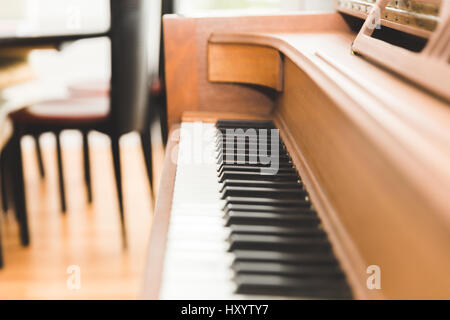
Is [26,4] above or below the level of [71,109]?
above

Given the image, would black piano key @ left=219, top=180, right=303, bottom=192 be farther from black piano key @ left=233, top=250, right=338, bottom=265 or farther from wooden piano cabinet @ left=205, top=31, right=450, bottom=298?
black piano key @ left=233, top=250, right=338, bottom=265

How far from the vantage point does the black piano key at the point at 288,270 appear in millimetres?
Answer: 745

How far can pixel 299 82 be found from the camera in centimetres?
124

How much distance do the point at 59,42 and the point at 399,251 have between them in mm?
2026

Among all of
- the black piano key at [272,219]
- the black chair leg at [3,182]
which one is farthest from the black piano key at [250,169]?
the black chair leg at [3,182]

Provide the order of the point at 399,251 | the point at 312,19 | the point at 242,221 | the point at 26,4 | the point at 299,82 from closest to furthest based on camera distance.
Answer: the point at 399,251, the point at 242,221, the point at 299,82, the point at 312,19, the point at 26,4

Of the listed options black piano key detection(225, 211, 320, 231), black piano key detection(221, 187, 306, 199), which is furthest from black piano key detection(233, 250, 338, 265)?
black piano key detection(221, 187, 306, 199)

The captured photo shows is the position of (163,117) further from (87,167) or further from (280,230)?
(280,230)

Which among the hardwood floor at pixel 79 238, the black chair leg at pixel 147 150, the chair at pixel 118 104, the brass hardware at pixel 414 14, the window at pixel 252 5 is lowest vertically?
the hardwood floor at pixel 79 238

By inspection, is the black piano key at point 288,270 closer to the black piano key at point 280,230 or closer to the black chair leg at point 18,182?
the black piano key at point 280,230

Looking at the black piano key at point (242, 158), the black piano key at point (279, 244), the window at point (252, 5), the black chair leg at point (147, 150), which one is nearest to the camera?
the black piano key at point (279, 244)

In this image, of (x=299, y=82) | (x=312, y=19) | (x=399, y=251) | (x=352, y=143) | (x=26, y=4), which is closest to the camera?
(x=399, y=251)
